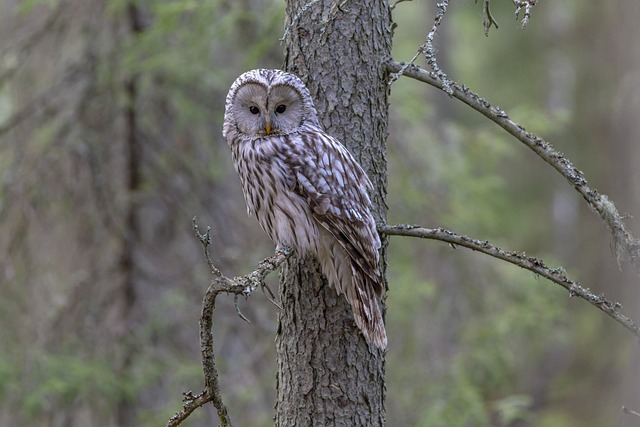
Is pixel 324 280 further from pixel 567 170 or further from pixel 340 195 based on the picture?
pixel 567 170

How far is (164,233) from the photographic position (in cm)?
771

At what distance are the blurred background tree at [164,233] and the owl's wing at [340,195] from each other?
231 cm

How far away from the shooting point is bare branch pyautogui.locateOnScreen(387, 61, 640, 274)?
3.03 m

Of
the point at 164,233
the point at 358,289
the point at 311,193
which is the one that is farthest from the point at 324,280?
the point at 164,233

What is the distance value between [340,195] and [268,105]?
516 millimetres

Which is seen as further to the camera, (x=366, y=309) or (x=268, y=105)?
(x=268, y=105)

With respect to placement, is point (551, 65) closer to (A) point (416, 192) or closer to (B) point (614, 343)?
(B) point (614, 343)

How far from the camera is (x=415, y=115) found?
23.2 ft

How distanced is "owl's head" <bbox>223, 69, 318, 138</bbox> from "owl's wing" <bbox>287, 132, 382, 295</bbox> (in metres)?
0.14

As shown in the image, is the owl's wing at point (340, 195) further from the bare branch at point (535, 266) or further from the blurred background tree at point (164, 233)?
the blurred background tree at point (164, 233)

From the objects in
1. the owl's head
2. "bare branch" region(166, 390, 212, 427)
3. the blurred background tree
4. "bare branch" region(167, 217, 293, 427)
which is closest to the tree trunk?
the owl's head

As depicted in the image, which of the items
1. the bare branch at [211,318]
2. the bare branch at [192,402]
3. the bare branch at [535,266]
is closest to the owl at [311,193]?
the bare branch at [535,266]

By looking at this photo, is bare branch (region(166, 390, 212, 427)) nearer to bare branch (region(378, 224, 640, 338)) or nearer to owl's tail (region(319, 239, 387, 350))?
owl's tail (region(319, 239, 387, 350))

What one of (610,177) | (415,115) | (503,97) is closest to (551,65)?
(503,97)
